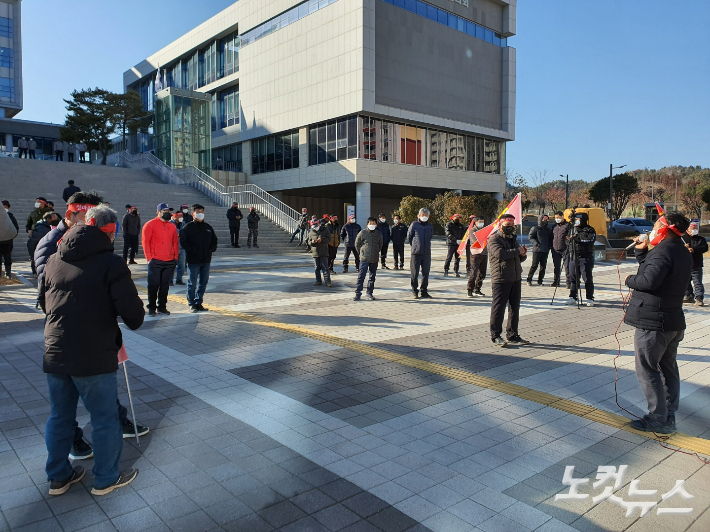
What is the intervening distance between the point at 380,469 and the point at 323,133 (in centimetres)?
3703

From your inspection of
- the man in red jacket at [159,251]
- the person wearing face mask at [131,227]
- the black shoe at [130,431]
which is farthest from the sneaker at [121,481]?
the person wearing face mask at [131,227]

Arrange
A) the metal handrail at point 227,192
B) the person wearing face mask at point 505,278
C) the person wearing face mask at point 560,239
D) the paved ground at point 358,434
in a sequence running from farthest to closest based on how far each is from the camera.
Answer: the metal handrail at point 227,192 < the person wearing face mask at point 560,239 < the person wearing face mask at point 505,278 < the paved ground at point 358,434

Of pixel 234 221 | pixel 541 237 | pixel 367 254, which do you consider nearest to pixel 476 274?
pixel 367 254

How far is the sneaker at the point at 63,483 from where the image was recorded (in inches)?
127

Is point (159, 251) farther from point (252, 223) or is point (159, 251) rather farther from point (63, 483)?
point (252, 223)

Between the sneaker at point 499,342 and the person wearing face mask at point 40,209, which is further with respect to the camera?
the person wearing face mask at point 40,209

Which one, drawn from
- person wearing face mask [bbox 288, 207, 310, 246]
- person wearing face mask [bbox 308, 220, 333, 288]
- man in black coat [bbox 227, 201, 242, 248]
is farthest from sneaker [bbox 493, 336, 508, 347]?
man in black coat [bbox 227, 201, 242, 248]

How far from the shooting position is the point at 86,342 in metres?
3.15

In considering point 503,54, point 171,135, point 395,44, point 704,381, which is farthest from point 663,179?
point 704,381

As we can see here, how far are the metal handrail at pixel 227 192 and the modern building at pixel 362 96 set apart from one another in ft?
10.4

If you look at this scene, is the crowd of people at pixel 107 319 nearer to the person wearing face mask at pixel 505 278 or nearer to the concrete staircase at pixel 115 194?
the person wearing face mask at pixel 505 278

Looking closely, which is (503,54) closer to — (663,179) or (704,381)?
(704,381)

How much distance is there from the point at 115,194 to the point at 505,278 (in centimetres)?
2667

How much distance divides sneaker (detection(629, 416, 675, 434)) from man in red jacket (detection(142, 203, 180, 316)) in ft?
24.5
